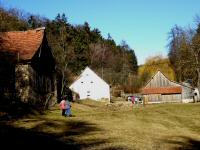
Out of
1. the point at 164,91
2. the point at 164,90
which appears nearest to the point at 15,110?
the point at 164,91

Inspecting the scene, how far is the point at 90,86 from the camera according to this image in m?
84.6

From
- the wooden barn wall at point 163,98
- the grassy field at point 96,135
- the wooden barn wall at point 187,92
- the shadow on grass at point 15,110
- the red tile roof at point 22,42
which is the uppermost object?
the red tile roof at point 22,42

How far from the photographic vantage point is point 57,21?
116 metres

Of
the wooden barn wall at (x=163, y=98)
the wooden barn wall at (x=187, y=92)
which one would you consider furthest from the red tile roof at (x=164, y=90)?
the wooden barn wall at (x=187, y=92)

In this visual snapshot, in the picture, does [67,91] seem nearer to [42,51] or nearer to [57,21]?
[42,51]

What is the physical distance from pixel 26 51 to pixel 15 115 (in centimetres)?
1117

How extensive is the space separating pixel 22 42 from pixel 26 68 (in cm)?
475

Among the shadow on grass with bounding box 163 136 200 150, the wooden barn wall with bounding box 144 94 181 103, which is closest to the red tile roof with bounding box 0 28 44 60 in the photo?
the shadow on grass with bounding box 163 136 200 150

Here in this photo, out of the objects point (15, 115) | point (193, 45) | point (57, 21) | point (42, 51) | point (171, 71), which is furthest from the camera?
point (171, 71)

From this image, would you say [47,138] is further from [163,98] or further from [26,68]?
[163,98]

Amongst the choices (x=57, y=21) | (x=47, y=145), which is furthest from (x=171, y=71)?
(x=47, y=145)

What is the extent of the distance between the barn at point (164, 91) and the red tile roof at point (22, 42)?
42.6m

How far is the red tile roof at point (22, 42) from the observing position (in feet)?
142

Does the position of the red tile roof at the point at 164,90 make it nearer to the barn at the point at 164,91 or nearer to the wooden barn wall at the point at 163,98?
the barn at the point at 164,91
